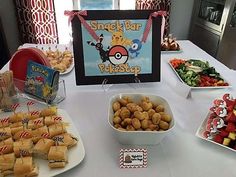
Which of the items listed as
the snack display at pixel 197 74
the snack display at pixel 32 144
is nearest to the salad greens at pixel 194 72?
the snack display at pixel 197 74

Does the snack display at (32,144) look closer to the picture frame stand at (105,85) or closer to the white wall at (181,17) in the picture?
the picture frame stand at (105,85)

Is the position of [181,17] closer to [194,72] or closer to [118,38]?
[194,72]

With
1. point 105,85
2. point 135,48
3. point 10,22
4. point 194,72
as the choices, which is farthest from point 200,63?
point 10,22

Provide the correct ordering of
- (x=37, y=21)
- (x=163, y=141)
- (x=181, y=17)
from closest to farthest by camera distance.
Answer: (x=163, y=141) < (x=37, y=21) < (x=181, y=17)

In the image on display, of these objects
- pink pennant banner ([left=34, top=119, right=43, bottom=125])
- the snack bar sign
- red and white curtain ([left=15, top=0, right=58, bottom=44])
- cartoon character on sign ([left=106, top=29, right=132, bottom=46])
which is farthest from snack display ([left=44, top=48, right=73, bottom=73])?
red and white curtain ([left=15, top=0, right=58, bottom=44])

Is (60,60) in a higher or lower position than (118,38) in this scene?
lower

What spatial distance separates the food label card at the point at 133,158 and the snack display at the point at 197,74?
51 cm

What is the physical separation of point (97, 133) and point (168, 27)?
2.08 metres

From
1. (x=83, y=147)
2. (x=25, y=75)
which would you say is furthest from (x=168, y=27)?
(x=83, y=147)

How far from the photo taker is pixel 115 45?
0.98 metres

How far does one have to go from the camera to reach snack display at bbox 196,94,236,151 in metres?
0.68

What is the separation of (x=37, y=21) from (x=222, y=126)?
2.16 meters

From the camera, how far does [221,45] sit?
87.6 inches

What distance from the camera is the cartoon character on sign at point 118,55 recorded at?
0.98m
